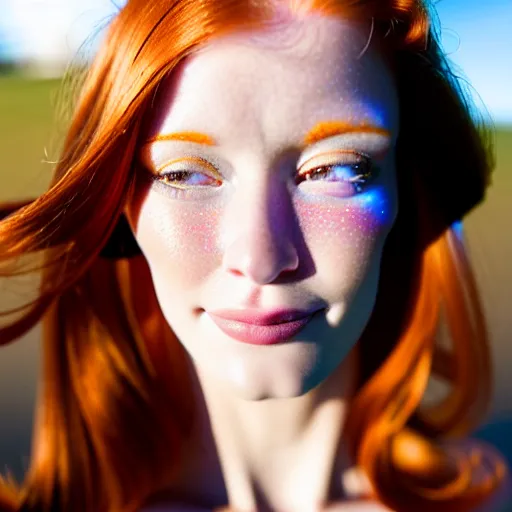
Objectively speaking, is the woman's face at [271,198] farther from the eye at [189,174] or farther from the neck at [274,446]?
the neck at [274,446]

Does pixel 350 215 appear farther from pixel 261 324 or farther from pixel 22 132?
pixel 22 132

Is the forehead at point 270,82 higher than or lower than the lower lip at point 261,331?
higher

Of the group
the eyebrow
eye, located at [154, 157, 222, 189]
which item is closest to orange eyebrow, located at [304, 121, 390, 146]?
the eyebrow

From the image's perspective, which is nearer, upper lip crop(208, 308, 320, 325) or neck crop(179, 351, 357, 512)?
upper lip crop(208, 308, 320, 325)

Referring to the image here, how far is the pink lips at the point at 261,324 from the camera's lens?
63 centimetres

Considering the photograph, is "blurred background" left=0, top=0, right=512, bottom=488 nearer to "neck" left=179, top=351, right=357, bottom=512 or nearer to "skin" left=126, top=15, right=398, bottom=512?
"skin" left=126, top=15, right=398, bottom=512

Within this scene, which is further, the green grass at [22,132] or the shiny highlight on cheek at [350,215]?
the green grass at [22,132]

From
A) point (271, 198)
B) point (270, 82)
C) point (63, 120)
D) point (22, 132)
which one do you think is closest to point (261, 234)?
point (271, 198)

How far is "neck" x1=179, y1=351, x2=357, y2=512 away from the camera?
0.79 m

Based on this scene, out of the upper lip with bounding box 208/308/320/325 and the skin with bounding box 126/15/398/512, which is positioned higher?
the skin with bounding box 126/15/398/512

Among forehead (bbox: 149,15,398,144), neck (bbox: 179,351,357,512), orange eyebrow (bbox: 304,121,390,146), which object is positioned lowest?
neck (bbox: 179,351,357,512)

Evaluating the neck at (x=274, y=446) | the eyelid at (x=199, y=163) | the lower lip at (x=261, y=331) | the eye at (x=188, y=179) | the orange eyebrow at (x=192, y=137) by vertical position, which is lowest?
the neck at (x=274, y=446)

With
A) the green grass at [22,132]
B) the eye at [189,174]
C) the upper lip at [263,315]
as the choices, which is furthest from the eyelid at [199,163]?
the green grass at [22,132]

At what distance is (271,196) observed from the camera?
1.94 feet
